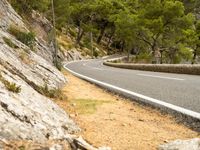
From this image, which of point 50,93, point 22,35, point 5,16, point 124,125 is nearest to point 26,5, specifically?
point 5,16

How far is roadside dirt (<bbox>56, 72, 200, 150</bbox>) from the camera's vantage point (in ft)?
18.6

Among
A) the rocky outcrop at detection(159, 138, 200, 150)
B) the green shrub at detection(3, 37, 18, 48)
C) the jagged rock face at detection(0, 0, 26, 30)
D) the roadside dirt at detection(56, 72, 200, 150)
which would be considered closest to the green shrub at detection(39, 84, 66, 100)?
the roadside dirt at detection(56, 72, 200, 150)

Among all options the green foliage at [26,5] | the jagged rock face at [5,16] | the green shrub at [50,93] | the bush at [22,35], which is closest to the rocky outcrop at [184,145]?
the green shrub at [50,93]

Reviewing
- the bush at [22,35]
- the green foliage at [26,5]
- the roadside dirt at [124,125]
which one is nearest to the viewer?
the roadside dirt at [124,125]

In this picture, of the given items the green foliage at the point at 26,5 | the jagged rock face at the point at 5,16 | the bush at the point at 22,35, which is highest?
the green foliage at the point at 26,5

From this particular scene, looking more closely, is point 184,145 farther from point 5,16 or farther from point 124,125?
point 5,16

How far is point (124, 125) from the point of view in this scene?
6.85m

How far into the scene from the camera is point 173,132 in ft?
20.9

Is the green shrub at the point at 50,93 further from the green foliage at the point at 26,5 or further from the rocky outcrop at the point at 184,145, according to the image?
the green foliage at the point at 26,5

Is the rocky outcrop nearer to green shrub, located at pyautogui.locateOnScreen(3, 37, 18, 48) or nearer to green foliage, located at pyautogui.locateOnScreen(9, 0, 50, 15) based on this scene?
green shrub, located at pyautogui.locateOnScreen(3, 37, 18, 48)

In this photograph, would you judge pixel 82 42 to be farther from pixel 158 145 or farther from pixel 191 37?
pixel 158 145

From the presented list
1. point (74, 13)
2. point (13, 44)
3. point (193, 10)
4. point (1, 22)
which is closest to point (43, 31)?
point (1, 22)

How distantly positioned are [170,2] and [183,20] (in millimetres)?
2776

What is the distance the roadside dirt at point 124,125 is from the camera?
5.68m
